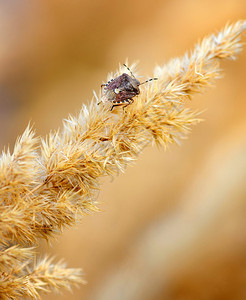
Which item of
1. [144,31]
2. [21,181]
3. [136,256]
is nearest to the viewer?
[21,181]

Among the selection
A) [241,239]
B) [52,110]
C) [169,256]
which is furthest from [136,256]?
[52,110]

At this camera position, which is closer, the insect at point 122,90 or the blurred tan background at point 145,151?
the insect at point 122,90

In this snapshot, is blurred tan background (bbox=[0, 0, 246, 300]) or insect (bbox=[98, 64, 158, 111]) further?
blurred tan background (bbox=[0, 0, 246, 300])

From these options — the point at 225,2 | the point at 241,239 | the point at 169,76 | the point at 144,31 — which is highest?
the point at 144,31

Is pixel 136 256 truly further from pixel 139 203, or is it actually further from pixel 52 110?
pixel 52 110
